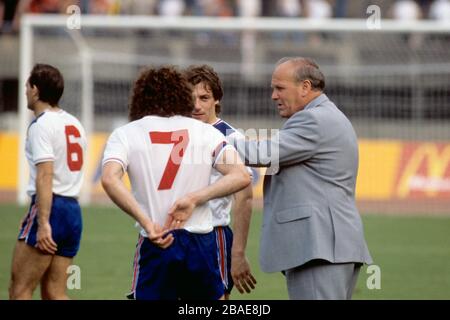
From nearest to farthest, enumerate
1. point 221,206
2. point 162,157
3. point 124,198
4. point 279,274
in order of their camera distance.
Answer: point 124,198 → point 162,157 → point 221,206 → point 279,274

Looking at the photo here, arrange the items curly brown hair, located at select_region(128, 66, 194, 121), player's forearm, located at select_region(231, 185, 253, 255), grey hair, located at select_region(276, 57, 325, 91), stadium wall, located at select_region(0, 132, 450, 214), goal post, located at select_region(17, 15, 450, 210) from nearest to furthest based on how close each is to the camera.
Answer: curly brown hair, located at select_region(128, 66, 194, 121) < grey hair, located at select_region(276, 57, 325, 91) < player's forearm, located at select_region(231, 185, 253, 255) < stadium wall, located at select_region(0, 132, 450, 214) < goal post, located at select_region(17, 15, 450, 210)

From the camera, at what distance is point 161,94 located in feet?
18.3

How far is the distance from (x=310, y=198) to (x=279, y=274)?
6.83m

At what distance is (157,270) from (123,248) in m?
8.54

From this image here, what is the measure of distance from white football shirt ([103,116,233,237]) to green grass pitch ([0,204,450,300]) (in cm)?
419

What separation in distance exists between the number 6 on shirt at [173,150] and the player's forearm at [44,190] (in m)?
1.72

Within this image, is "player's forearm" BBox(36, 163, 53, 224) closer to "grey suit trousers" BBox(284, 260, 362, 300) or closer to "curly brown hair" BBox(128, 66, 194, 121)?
"curly brown hair" BBox(128, 66, 194, 121)

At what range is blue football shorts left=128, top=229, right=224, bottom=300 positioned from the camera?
5559 mm

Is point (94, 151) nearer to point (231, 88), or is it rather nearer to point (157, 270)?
point (231, 88)

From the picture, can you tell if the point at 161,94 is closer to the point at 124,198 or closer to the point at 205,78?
the point at 124,198

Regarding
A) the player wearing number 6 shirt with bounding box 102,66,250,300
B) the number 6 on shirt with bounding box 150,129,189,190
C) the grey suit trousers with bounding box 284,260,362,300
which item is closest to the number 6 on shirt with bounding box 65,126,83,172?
the player wearing number 6 shirt with bounding box 102,66,250,300

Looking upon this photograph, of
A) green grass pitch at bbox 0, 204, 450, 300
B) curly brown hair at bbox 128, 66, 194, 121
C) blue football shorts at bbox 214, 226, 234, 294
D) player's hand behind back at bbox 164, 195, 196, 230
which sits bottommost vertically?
green grass pitch at bbox 0, 204, 450, 300

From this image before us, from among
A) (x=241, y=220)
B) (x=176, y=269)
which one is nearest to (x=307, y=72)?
(x=241, y=220)

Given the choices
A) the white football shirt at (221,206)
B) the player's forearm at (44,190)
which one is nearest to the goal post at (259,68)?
the player's forearm at (44,190)
